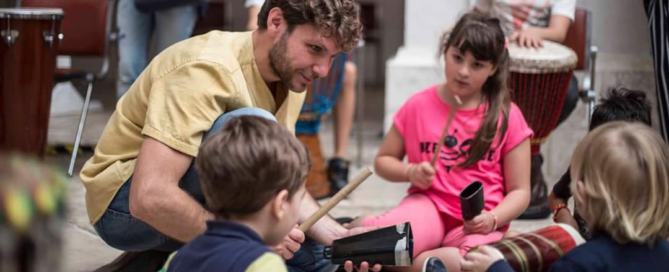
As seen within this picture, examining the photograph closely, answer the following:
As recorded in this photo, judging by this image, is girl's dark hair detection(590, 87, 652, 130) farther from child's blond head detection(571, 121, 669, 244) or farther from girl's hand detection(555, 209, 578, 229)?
child's blond head detection(571, 121, 669, 244)

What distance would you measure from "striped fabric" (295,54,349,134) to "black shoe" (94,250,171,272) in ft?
4.24

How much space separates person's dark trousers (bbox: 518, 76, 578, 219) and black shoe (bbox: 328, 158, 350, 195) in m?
0.87

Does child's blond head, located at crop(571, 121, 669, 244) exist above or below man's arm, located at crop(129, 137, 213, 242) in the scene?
above

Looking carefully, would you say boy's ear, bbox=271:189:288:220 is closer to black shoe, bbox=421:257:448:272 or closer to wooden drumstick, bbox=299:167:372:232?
wooden drumstick, bbox=299:167:372:232

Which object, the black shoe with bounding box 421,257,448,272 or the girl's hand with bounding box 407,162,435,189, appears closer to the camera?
the black shoe with bounding box 421,257,448,272

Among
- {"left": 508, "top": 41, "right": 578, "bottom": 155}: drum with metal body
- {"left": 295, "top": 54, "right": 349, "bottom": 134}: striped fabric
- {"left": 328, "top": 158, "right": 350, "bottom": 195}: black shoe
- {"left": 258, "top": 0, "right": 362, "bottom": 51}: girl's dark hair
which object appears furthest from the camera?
{"left": 328, "top": 158, "right": 350, "bottom": 195}: black shoe

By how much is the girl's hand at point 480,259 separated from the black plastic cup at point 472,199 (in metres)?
0.58

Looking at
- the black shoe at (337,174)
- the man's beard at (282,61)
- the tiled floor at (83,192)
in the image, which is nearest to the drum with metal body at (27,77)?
the tiled floor at (83,192)

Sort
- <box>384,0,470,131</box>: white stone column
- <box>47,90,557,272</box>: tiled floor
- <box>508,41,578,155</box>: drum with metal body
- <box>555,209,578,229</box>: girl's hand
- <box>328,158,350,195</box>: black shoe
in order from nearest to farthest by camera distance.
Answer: <box>555,209,578,229</box>: girl's hand
<box>47,90,557,272</box>: tiled floor
<box>508,41,578,155</box>: drum with metal body
<box>328,158,350,195</box>: black shoe
<box>384,0,470,131</box>: white stone column

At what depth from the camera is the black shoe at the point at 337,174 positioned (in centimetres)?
407

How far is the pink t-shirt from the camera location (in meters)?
2.88

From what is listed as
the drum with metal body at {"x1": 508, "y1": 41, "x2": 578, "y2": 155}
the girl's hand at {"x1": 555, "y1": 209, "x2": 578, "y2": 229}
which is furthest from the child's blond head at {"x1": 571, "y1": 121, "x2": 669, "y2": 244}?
the drum with metal body at {"x1": 508, "y1": 41, "x2": 578, "y2": 155}

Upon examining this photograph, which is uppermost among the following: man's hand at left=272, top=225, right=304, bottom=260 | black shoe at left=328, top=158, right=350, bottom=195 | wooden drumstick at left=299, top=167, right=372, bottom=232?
wooden drumstick at left=299, top=167, right=372, bottom=232

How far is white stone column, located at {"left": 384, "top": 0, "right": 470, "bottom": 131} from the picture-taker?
454 cm
